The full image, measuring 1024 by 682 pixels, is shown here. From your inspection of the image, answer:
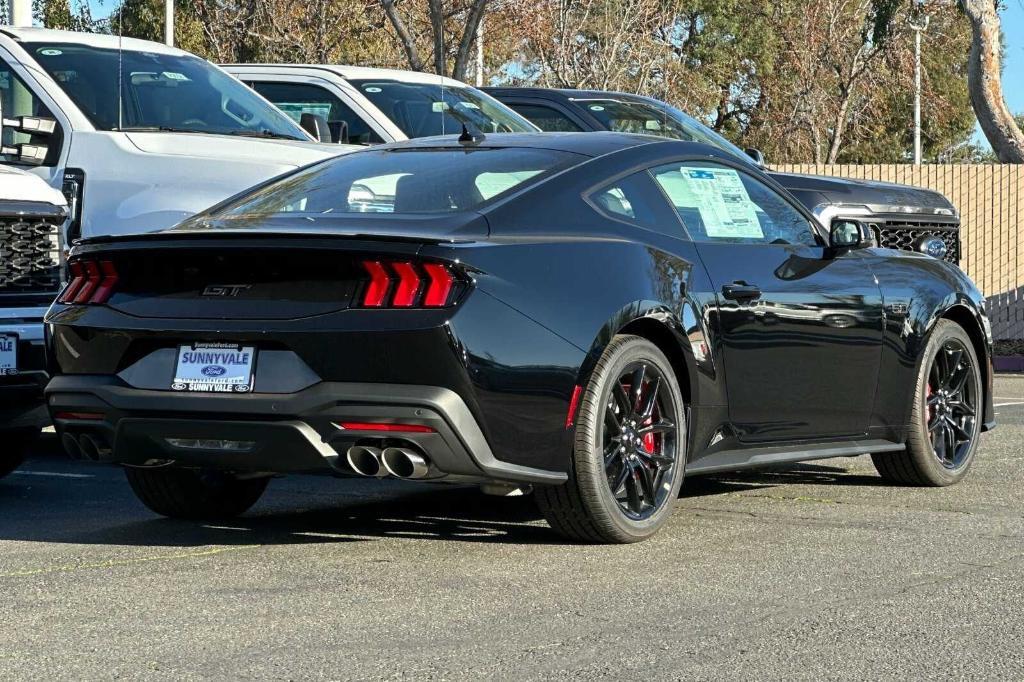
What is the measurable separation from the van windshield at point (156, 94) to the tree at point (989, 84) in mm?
20474

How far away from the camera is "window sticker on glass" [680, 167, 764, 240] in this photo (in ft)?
22.9

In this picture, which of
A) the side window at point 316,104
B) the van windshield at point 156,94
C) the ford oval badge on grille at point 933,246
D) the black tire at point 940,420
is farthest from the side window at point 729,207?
the side window at point 316,104

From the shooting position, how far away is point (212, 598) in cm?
530

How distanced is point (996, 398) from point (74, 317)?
365 inches

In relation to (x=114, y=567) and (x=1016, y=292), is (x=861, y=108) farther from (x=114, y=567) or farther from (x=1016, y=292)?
(x=114, y=567)

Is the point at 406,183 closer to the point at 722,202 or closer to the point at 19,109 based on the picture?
the point at 722,202

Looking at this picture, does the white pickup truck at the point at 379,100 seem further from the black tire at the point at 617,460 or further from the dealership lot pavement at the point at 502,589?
the black tire at the point at 617,460

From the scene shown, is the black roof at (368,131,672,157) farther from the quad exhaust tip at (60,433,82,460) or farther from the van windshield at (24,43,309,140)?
the van windshield at (24,43,309,140)

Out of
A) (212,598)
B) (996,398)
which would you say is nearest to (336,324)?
(212,598)

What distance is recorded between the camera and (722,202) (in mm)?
7109

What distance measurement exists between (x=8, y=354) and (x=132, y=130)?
248 centimetres

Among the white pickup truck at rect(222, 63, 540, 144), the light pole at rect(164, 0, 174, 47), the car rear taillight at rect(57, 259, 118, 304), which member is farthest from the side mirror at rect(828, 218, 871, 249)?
the light pole at rect(164, 0, 174, 47)

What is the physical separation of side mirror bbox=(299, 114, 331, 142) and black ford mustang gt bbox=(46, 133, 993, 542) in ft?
12.6

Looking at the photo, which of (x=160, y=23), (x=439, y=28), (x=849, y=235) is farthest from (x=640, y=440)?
(x=160, y=23)
